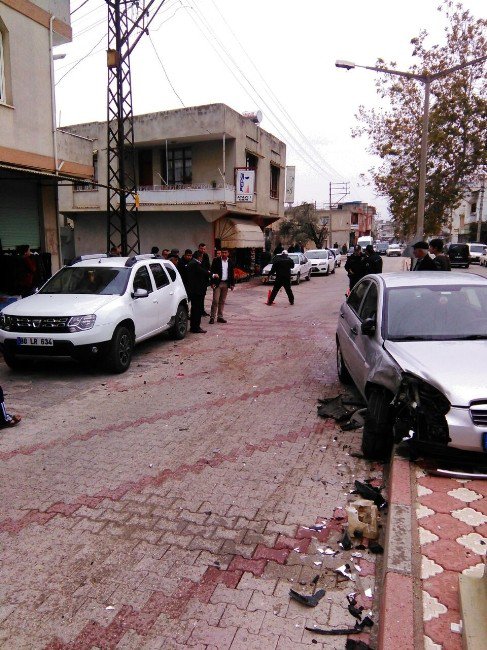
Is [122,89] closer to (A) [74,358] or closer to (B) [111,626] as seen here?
(A) [74,358]

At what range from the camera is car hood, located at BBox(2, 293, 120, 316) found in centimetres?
737

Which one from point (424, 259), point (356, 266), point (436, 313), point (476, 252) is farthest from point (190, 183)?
point (476, 252)

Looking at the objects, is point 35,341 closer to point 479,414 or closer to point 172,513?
point 172,513

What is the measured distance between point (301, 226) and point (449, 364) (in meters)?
47.1

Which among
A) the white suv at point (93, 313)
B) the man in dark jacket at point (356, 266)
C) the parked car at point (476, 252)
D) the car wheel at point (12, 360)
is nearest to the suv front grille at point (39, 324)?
the white suv at point (93, 313)

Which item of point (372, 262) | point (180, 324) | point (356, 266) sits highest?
point (372, 262)

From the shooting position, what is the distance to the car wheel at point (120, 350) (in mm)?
7738

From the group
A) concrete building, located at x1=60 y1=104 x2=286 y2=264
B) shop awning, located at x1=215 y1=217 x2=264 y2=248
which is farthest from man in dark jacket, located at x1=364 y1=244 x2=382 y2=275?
shop awning, located at x1=215 y1=217 x2=264 y2=248

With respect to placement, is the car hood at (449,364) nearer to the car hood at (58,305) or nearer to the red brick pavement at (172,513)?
the red brick pavement at (172,513)

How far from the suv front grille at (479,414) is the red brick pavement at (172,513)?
3.37 feet

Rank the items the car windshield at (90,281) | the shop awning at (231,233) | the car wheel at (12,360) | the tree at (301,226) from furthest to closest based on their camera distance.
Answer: the tree at (301,226)
the shop awning at (231,233)
the car windshield at (90,281)
the car wheel at (12,360)

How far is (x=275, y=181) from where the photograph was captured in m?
30.5

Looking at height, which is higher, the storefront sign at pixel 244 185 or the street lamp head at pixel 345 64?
the street lamp head at pixel 345 64

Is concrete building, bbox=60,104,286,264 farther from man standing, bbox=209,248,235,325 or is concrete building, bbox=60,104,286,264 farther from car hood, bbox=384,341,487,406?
car hood, bbox=384,341,487,406
